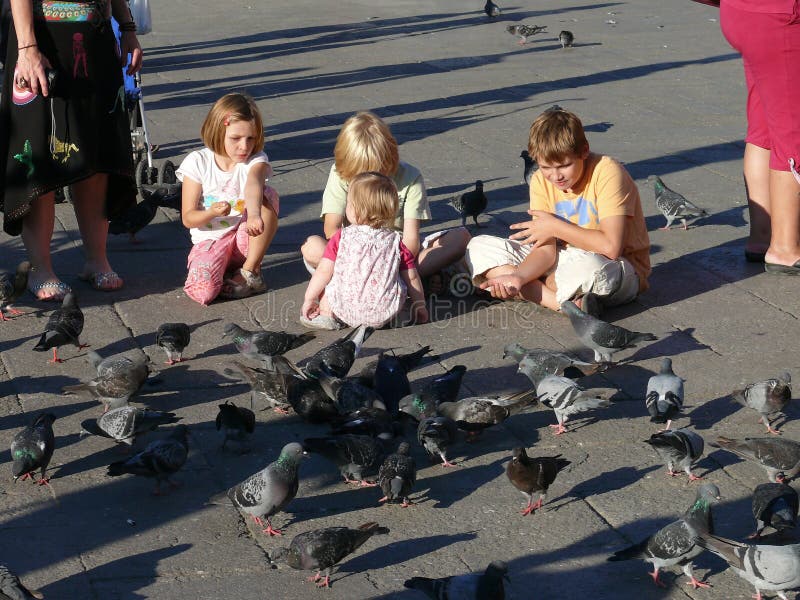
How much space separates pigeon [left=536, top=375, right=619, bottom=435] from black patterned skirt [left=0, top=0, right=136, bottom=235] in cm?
273

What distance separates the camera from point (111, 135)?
611 centimetres

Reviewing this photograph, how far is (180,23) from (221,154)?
13.1 metres

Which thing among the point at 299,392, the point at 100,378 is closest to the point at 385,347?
the point at 299,392

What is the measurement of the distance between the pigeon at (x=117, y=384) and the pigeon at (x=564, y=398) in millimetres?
1677

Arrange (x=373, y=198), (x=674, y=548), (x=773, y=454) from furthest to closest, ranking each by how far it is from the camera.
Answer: (x=373, y=198), (x=773, y=454), (x=674, y=548)

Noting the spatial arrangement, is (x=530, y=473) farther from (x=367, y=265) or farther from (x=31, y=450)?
(x=367, y=265)

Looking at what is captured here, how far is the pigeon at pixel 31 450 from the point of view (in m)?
4.23

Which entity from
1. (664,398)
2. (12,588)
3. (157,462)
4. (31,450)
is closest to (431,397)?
(664,398)

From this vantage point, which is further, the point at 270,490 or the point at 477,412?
the point at 477,412

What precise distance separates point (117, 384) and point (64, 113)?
1.74 m

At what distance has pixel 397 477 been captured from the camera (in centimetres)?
410

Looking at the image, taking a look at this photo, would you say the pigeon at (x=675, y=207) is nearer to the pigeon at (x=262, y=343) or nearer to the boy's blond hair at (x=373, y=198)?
the boy's blond hair at (x=373, y=198)

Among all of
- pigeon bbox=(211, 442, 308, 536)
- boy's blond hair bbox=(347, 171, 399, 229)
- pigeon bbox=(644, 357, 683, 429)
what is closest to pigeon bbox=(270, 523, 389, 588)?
pigeon bbox=(211, 442, 308, 536)

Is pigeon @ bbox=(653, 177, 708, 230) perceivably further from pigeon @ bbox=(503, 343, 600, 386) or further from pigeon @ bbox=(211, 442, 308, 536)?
pigeon @ bbox=(211, 442, 308, 536)
